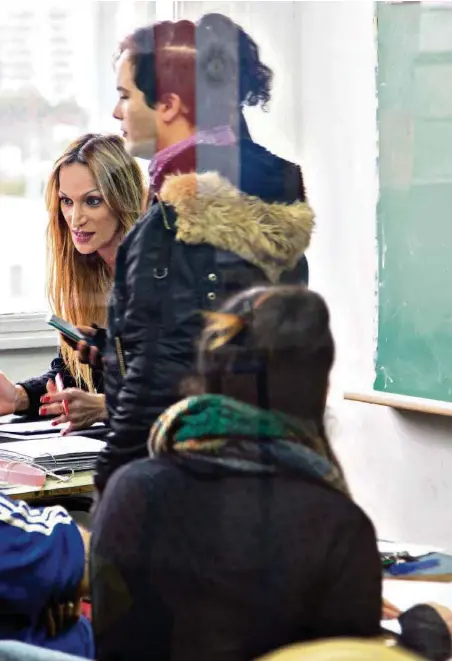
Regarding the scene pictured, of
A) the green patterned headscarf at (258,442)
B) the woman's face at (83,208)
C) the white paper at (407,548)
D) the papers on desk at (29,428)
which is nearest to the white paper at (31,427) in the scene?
the papers on desk at (29,428)

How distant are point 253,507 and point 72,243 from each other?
0.40 m

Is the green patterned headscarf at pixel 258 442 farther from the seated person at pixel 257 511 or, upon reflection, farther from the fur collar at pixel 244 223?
the fur collar at pixel 244 223

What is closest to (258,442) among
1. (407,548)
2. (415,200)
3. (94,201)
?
(407,548)

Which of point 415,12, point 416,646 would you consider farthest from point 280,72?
point 416,646

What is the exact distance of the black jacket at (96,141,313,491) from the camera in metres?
1.02

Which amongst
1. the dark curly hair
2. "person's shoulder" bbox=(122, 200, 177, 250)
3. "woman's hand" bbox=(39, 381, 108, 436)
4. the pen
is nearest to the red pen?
"woman's hand" bbox=(39, 381, 108, 436)

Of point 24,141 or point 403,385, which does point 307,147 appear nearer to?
point 403,385

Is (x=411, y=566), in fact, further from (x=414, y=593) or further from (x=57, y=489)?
(x=57, y=489)

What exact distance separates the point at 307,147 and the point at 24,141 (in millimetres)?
372

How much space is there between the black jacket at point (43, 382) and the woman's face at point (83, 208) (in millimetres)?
130

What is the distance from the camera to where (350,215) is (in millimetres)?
1038

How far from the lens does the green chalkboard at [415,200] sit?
0.99m

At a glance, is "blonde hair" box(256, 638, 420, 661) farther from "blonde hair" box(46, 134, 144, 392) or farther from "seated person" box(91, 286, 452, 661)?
"blonde hair" box(46, 134, 144, 392)

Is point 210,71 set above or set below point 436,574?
above
